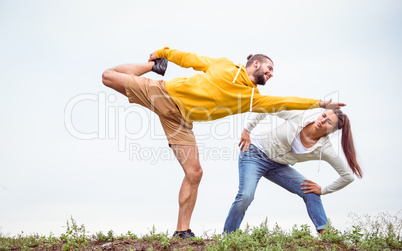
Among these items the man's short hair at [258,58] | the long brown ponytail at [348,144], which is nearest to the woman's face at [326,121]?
the long brown ponytail at [348,144]

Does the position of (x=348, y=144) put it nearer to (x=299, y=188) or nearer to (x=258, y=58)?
(x=299, y=188)

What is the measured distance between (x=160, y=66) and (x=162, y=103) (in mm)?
597

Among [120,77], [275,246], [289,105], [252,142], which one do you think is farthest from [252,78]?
[275,246]

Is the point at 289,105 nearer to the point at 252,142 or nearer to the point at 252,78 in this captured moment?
the point at 252,78

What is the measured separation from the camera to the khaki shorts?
652cm

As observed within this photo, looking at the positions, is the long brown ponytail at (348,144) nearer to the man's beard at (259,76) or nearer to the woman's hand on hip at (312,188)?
the woman's hand on hip at (312,188)

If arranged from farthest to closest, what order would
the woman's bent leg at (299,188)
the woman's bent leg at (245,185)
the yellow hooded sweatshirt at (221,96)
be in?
1. the woman's bent leg at (299,188)
2. the woman's bent leg at (245,185)
3. the yellow hooded sweatshirt at (221,96)

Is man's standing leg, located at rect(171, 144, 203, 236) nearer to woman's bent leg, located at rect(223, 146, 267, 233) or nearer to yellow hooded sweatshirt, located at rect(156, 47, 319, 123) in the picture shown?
yellow hooded sweatshirt, located at rect(156, 47, 319, 123)

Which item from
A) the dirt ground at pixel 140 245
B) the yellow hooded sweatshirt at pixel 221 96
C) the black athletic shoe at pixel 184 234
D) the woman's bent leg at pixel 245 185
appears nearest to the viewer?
the dirt ground at pixel 140 245

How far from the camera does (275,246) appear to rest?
5.96 meters

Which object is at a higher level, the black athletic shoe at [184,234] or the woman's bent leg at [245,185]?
the woman's bent leg at [245,185]

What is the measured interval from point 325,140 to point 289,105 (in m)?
1.13

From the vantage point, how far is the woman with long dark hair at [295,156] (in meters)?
6.89

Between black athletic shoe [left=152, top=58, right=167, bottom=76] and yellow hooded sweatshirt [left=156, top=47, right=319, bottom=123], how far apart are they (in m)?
0.30
